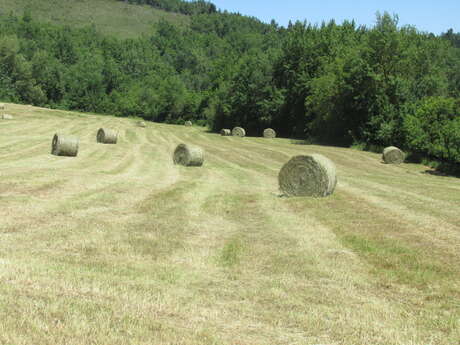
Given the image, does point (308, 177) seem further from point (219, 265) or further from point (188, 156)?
point (188, 156)

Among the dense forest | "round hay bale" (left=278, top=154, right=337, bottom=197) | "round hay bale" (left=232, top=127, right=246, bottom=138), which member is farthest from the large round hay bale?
"round hay bale" (left=232, top=127, right=246, bottom=138)

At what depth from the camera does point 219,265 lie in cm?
873

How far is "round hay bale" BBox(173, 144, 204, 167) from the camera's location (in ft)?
82.8

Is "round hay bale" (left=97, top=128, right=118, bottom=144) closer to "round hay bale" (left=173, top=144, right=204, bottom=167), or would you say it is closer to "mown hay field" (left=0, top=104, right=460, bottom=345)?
"round hay bale" (left=173, top=144, right=204, bottom=167)

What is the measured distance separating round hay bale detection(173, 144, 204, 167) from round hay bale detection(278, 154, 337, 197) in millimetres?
8777

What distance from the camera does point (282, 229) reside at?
11703 millimetres

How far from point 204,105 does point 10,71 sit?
45.6 metres

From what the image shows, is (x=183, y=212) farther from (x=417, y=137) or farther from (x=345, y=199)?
(x=417, y=137)

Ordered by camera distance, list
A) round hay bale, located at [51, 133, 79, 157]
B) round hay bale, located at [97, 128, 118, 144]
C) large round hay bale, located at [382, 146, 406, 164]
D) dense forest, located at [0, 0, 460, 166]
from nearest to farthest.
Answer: round hay bale, located at [51, 133, 79, 157] → round hay bale, located at [97, 128, 118, 144] → large round hay bale, located at [382, 146, 406, 164] → dense forest, located at [0, 0, 460, 166]

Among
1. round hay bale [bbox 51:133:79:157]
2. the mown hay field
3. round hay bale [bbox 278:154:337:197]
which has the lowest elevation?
round hay bale [bbox 51:133:79:157]

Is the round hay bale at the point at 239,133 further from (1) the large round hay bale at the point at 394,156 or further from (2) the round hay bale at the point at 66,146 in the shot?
(2) the round hay bale at the point at 66,146

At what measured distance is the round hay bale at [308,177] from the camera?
16422 mm

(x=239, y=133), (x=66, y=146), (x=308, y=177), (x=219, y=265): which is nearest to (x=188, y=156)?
(x=66, y=146)

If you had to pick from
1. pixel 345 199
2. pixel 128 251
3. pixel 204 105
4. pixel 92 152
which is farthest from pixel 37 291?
pixel 204 105
